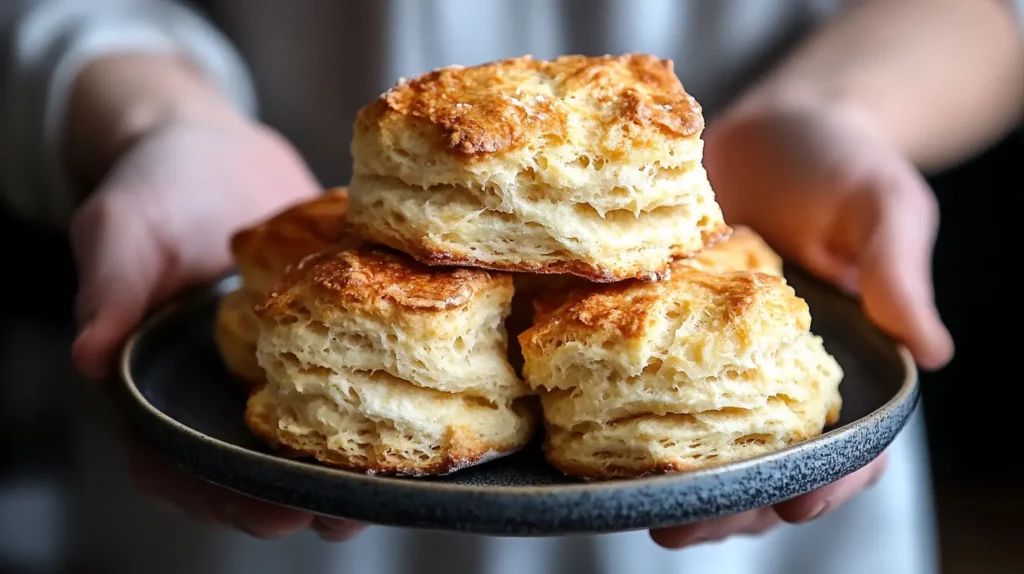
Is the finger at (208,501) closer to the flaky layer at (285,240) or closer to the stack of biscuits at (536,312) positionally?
the stack of biscuits at (536,312)

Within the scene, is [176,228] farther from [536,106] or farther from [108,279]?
[536,106]

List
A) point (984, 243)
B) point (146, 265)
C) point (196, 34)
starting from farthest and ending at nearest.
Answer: point (984, 243), point (196, 34), point (146, 265)

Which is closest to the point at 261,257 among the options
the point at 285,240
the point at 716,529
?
the point at 285,240

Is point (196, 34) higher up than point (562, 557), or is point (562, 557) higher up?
point (196, 34)

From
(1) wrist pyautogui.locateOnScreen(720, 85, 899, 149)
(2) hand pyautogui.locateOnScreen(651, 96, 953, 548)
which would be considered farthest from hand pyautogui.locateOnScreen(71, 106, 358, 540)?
(1) wrist pyautogui.locateOnScreen(720, 85, 899, 149)

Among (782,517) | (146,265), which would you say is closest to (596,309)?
(782,517)

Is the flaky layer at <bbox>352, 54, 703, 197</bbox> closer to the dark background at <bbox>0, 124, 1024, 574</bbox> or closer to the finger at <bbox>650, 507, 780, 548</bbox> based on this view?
the finger at <bbox>650, 507, 780, 548</bbox>

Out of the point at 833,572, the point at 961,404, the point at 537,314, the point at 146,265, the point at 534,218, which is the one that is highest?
the point at 534,218

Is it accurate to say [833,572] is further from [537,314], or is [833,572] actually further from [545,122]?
[545,122]
